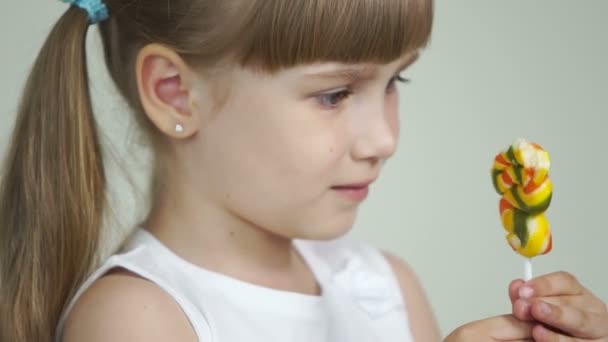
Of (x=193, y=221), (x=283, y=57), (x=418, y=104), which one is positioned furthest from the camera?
(x=418, y=104)

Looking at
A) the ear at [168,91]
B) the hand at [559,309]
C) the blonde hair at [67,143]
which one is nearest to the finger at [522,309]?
the hand at [559,309]

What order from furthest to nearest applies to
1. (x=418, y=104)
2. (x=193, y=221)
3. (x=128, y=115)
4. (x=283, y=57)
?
(x=418, y=104), (x=128, y=115), (x=193, y=221), (x=283, y=57)

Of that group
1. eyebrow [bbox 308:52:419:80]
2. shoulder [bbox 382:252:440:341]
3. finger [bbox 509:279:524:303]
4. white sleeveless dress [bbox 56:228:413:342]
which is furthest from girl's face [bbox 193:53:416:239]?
shoulder [bbox 382:252:440:341]

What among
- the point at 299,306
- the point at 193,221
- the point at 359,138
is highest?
the point at 359,138

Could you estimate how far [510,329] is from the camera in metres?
1.32

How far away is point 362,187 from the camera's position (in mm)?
1381

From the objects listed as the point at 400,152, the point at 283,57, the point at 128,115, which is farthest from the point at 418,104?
the point at 283,57

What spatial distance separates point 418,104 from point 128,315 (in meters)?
1.11

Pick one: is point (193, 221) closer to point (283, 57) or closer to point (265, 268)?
point (265, 268)

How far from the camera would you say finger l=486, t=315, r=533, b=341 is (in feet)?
4.33

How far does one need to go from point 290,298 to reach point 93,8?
1.59ft

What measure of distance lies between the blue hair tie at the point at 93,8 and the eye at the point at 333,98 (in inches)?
13.2

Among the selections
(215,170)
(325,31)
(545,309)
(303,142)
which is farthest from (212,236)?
(545,309)

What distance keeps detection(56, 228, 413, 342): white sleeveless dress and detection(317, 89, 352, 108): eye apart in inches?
11.4
